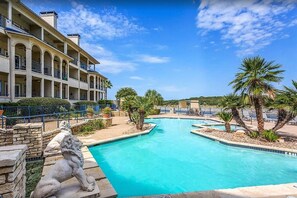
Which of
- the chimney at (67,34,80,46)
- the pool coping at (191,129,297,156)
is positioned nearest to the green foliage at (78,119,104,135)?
the pool coping at (191,129,297,156)

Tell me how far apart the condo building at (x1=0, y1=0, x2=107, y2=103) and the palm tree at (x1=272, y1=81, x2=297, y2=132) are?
20233 millimetres

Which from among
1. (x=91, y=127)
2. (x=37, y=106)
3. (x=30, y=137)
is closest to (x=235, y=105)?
(x=91, y=127)

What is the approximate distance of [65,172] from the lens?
317 cm

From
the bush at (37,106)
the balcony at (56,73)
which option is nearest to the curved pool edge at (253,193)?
the bush at (37,106)

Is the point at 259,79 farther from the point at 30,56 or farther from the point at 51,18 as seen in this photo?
the point at 51,18

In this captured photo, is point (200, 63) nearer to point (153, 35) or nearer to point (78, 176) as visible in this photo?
point (153, 35)

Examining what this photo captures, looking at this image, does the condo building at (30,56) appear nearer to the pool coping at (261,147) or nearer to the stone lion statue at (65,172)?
the stone lion statue at (65,172)

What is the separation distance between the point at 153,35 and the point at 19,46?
13763 mm

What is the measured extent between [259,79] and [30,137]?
482 inches

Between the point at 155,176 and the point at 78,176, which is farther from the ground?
the point at 78,176

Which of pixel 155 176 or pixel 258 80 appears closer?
pixel 155 176

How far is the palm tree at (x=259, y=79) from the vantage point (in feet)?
33.3

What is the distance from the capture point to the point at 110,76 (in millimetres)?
46656

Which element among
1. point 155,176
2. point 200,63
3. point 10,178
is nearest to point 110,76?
point 200,63
